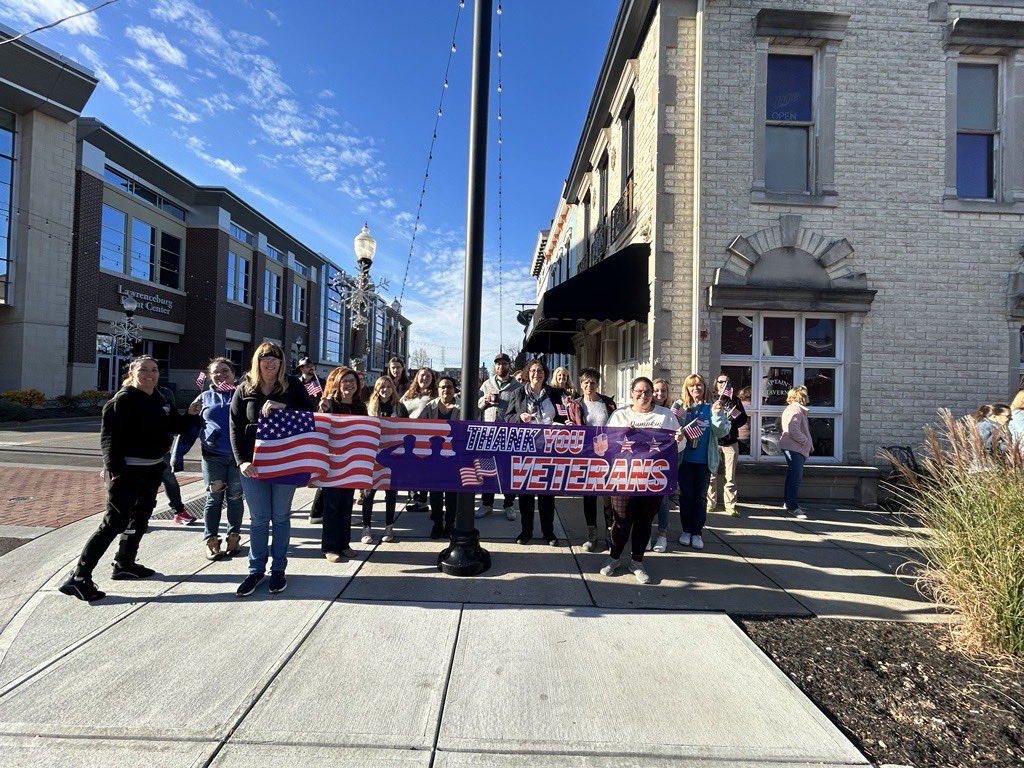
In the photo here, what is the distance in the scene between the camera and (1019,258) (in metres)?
7.48

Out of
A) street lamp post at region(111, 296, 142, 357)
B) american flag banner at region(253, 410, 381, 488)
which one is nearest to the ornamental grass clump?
american flag banner at region(253, 410, 381, 488)

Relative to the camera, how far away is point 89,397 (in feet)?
66.2

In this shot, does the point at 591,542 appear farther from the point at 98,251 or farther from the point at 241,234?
the point at 241,234

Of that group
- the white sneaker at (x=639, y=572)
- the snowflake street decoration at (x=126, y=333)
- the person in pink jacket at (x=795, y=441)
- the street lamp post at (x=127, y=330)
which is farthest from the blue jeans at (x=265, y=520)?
the snowflake street decoration at (x=126, y=333)

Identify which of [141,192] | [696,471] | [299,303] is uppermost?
[141,192]

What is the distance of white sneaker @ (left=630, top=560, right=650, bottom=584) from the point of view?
13.9ft

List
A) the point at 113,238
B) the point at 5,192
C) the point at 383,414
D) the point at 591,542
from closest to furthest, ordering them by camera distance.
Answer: the point at 591,542 → the point at 383,414 → the point at 5,192 → the point at 113,238

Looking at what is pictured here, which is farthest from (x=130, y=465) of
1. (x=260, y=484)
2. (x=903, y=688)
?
(x=903, y=688)

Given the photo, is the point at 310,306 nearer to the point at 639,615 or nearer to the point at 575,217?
the point at 575,217

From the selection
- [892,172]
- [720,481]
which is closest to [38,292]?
[720,481]

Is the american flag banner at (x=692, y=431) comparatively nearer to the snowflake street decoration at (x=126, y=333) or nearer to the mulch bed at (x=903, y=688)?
the mulch bed at (x=903, y=688)

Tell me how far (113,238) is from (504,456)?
Result: 29.1 meters

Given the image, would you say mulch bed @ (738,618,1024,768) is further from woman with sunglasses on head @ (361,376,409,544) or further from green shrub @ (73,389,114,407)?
green shrub @ (73,389,114,407)

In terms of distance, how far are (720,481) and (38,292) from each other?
86.6 feet
